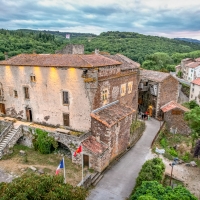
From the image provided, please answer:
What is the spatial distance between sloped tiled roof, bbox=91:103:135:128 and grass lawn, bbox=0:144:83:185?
17.5ft

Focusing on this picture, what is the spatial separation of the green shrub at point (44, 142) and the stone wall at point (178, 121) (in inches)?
772

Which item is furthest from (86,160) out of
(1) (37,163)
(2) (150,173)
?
(2) (150,173)

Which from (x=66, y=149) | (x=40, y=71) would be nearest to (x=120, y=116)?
(x=66, y=149)

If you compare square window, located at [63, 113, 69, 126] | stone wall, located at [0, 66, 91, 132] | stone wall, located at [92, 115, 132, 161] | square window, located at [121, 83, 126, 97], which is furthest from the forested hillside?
stone wall, located at [92, 115, 132, 161]

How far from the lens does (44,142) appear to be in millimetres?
22266

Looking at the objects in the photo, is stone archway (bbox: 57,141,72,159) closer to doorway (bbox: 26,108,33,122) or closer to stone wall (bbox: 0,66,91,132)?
stone wall (bbox: 0,66,91,132)

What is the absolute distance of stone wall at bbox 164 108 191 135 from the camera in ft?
105

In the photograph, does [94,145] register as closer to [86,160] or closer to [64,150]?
[86,160]

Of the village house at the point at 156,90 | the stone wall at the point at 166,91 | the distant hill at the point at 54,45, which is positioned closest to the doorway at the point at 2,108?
the distant hill at the point at 54,45

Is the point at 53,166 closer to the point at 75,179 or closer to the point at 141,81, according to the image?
the point at 75,179

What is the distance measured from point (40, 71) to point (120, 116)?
1034 centimetres

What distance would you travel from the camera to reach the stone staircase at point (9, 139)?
21922mm

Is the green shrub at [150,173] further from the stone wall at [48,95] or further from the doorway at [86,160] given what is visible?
the stone wall at [48,95]

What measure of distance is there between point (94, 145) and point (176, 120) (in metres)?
17.8
